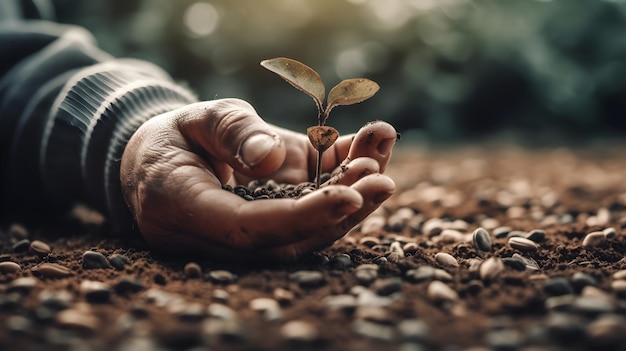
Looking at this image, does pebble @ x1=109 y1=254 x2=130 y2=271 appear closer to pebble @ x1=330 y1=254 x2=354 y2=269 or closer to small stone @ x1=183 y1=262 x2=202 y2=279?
small stone @ x1=183 y1=262 x2=202 y2=279

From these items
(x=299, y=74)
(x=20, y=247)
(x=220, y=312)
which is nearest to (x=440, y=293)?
(x=220, y=312)

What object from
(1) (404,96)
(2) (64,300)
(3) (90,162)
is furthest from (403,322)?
(1) (404,96)

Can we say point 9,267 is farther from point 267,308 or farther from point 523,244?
point 523,244

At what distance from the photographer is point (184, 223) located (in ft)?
3.85

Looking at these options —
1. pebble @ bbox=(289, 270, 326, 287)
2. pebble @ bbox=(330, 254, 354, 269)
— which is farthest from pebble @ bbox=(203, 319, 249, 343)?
pebble @ bbox=(330, 254, 354, 269)

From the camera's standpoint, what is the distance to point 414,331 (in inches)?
34.3

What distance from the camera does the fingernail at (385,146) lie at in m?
1.27

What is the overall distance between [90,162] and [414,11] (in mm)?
3503

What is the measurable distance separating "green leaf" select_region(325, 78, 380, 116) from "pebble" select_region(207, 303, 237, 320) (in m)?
0.47

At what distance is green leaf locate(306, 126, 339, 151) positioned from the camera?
3.84 feet

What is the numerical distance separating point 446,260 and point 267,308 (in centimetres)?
49

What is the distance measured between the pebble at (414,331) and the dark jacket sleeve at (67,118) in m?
0.85

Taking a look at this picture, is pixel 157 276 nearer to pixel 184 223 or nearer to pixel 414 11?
pixel 184 223

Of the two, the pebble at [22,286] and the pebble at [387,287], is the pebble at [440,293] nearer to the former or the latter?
the pebble at [387,287]
